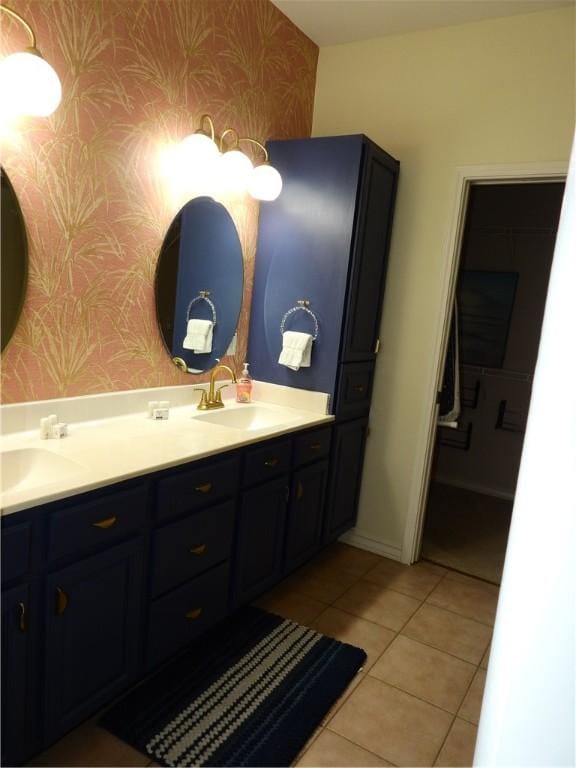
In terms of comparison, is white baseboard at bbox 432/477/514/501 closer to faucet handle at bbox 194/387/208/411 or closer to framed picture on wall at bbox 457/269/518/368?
framed picture on wall at bbox 457/269/518/368

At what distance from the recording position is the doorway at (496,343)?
387 centimetres

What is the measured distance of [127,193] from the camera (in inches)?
78.7

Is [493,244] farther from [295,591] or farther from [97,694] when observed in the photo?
[97,694]

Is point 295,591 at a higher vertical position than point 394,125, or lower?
lower

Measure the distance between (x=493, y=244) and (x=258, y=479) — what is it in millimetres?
2945

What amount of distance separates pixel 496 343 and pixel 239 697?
317cm

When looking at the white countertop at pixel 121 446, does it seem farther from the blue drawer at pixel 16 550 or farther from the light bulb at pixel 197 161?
the light bulb at pixel 197 161

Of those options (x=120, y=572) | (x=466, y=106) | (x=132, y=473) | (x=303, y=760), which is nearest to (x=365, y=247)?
(x=466, y=106)

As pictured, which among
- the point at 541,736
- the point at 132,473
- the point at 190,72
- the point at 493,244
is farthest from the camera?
the point at 493,244

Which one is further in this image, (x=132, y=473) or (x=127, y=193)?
(x=127, y=193)

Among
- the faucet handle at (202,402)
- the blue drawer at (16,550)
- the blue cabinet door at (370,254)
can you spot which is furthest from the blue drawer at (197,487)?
the blue cabinet door at (370,254)

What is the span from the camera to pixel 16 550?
126cm

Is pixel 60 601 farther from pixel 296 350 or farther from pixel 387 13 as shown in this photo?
pixel 387 13

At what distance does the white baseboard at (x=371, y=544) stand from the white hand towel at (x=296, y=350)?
1093 mm
